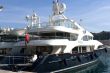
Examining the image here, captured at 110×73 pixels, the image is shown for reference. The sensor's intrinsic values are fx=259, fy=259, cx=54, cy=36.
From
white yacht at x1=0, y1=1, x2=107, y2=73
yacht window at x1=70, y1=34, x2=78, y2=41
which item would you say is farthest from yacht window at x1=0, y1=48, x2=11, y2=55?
yacht window at x1=70, y1=34, x2=78, y2=41

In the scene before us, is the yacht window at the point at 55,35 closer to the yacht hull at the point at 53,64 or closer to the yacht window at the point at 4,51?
the yacht hull at the point at 53,64

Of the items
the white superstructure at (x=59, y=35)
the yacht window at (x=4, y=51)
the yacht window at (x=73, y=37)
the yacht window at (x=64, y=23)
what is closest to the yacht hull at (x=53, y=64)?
the white superstructure at (x=59, y=35)

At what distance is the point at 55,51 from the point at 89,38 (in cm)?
903

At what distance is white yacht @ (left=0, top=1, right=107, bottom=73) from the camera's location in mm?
20661

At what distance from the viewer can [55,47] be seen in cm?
2331

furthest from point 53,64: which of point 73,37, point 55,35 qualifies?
point 73,37

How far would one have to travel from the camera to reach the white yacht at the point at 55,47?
2066 cm

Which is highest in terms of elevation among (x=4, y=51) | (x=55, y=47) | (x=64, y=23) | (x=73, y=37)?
(x=64, y=23)

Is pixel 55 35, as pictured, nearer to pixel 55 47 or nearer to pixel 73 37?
pixel 55 47

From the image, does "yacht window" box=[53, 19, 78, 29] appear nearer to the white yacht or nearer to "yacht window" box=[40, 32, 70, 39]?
the white yacht

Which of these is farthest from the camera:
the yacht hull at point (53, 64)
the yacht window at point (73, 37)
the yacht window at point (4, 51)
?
the yacht window at point (4, 51)

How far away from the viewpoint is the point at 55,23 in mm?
27016

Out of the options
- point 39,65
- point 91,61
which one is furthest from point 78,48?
point 39,65

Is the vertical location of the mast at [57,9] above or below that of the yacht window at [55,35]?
above
